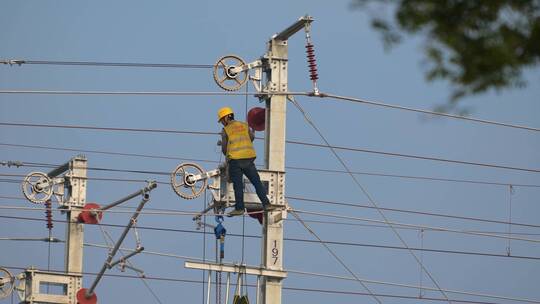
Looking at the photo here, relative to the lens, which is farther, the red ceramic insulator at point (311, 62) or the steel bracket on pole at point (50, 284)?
the steel bracket on pole at point (50, 284)

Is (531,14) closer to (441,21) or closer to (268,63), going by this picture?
(441,21)

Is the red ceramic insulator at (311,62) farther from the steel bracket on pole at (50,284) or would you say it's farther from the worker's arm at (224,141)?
the steel bracket on pole at (50,284)

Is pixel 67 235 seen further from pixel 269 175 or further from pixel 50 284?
pixel 269 175

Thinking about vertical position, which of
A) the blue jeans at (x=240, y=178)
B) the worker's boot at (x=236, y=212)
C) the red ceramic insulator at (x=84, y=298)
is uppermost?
the blue jeans at (x=240, y=178)

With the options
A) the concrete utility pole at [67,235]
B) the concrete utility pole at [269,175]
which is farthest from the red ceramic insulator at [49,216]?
the concrete utility pole at [269,175]

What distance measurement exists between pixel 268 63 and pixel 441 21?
53.4ft

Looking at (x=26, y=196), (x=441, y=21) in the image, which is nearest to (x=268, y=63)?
(x=26, y=196)

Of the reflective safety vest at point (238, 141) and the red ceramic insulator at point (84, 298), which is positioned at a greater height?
the reflective safety vest at point (238, 141)

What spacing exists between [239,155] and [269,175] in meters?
0.61

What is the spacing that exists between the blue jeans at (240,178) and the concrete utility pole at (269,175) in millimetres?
218

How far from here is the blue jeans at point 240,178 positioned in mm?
25891

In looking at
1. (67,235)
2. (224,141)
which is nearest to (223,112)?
(224,141)

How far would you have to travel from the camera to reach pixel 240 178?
25969 mm

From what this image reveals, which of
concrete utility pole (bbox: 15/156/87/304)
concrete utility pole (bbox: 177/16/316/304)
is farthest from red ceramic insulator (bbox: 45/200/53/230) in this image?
concrete utility pole (bbox: 177/16/316/304)
